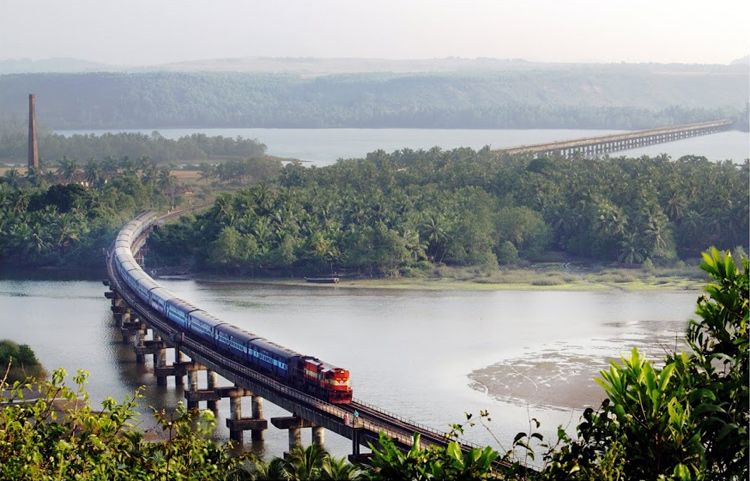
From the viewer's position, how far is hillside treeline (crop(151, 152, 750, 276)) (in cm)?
8881

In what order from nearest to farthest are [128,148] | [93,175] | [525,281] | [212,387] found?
1. [212,387]
2. [525,281]
3. [93,175]
4. [128,148]

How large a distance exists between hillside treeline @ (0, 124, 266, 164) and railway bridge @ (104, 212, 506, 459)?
104 meters

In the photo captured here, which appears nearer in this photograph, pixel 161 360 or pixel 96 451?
pixel 96 451

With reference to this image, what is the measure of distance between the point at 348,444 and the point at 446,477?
2487 centimetres

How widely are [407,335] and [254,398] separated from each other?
18456mm

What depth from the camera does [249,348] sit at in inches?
1928

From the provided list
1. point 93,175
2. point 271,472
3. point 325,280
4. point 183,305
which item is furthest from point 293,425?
point 93,175

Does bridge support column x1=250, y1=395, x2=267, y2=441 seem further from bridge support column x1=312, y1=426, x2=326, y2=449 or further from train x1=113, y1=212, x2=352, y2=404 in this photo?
bridge support column x1=312, y1=426, x2=326, y2=449

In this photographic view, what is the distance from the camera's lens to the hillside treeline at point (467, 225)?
3497 inches

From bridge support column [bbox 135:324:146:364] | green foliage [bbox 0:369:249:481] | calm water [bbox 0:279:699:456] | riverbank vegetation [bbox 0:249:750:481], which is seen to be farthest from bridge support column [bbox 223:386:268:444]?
riverbank vegetation [bbox 0:249:750:481]

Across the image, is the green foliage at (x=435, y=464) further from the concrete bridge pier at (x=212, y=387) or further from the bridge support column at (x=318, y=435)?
the concrete bridge pier at (x=212, y=387)

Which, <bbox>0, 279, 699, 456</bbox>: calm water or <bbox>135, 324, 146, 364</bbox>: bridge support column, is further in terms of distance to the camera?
<bbox>135, 324, 146, 364</bbox>: bridge support column

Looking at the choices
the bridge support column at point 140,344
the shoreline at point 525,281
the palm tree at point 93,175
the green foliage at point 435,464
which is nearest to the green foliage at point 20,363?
the bridge support column at point 140,344

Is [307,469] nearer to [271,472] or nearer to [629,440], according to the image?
[271,472]
